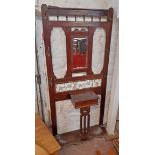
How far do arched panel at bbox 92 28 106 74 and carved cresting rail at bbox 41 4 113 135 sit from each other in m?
0.04

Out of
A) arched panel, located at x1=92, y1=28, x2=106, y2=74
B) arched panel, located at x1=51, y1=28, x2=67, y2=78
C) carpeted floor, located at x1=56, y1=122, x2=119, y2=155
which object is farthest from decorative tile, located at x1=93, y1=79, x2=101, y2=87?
carpeted floor, located at x1=56, y1=122, x2=119, y2=155

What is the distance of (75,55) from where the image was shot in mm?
2281

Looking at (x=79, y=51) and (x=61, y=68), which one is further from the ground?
(x=79, y=51)

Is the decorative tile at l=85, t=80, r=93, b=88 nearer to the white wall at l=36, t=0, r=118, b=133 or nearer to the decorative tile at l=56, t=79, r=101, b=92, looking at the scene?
the decorative tile at l=56, t=79, r=101, b=92

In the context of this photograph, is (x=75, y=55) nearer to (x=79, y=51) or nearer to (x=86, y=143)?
(x=79, y=51)

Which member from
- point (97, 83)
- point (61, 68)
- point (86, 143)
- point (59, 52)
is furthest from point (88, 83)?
point (86, 143)

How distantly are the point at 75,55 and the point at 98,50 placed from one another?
0.33 m

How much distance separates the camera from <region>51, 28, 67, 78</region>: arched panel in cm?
215
